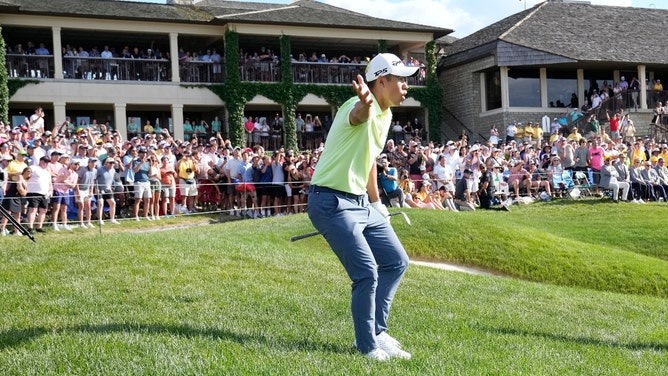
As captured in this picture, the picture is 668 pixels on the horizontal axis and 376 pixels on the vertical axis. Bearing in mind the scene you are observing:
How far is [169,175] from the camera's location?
19016 millimetres

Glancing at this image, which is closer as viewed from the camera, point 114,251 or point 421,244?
point 114,251

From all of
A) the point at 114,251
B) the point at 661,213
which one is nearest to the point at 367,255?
the point at 114,251

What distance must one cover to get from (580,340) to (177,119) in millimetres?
30344

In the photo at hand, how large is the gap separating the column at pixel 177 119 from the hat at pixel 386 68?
1202 inches

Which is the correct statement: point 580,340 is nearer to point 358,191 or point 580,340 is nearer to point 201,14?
point 358,191

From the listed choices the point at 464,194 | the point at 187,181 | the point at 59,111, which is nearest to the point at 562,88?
the point at 464,194

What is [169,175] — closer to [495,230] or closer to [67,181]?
[67,181]

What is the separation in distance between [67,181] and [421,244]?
7931mm

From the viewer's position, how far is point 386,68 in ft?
18.6

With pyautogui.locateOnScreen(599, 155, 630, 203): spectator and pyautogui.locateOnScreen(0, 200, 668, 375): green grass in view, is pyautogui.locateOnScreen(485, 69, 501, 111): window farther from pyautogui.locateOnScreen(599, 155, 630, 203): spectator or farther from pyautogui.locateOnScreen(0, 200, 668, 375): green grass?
pyautogui.locateOnScreen(0, 200, 668, 375): green grass

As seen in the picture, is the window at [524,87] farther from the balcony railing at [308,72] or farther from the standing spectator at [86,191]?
the standing spectator at [86,191]

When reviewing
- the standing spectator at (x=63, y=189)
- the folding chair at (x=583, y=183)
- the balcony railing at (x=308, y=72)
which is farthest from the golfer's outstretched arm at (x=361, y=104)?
the balcony railing at (x=308, y=72)

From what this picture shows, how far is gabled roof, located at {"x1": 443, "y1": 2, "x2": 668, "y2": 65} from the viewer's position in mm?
39000

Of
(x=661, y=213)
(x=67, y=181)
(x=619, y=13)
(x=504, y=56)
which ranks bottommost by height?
(x=661, y=213)
